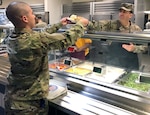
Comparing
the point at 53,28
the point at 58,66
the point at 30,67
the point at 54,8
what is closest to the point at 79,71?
the point at 58,66

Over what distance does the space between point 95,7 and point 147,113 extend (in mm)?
2733

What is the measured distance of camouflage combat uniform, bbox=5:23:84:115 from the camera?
3.73 feet

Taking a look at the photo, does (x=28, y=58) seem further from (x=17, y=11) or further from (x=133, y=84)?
(x=133, y=84)

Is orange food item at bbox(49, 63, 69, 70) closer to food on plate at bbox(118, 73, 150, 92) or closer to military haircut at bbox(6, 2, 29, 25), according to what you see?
food on plate at bbox(118, 73, 150, 92)

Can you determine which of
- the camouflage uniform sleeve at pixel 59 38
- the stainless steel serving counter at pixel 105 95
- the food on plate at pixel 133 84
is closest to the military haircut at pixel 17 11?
the camouflage uniform sleeve at pixel 59 38

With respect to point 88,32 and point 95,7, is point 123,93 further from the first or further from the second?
point 95,7

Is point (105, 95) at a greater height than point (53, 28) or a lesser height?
lesser


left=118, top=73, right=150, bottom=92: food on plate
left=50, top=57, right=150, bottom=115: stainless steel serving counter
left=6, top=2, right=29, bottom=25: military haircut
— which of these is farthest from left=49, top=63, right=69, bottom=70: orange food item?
left=6, top=2, right=29, bottom=25: military haircut

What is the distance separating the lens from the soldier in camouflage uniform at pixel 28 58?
1.14 meters

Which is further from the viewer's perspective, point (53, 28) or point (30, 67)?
point (53, 28)

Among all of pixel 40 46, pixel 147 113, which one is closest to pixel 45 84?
pixel 40 46

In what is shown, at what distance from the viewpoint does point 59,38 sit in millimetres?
1148

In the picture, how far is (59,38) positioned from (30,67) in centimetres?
26

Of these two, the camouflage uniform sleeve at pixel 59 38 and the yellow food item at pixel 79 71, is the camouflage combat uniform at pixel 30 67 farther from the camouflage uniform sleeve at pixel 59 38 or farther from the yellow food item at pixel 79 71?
the yellow food item at pixel 79 71
